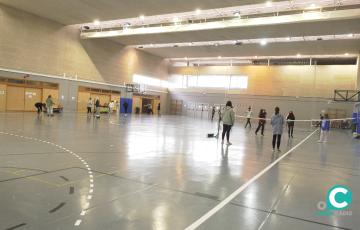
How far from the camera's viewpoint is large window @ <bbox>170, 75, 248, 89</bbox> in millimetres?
44281

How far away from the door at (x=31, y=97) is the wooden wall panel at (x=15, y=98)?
386 mm

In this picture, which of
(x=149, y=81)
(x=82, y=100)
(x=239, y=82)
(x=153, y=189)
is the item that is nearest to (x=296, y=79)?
(x=239, y=82)

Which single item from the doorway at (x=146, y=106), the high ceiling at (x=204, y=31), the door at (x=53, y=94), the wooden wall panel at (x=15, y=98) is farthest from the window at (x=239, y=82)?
the wooden wall panel at (x=15, y=98)

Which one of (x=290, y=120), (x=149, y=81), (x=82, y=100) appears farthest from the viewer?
(x=149, y=81)

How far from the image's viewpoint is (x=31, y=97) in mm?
29344

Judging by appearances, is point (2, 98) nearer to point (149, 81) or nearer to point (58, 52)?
point (58, 52)

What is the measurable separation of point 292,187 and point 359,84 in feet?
96.3

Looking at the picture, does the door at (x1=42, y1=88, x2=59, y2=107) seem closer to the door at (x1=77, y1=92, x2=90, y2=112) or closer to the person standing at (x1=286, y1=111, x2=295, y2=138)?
the door at (x1=77, y1=92, x2=90, y2=112)

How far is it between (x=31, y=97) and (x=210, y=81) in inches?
1042

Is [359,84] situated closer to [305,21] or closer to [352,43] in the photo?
[352,43]

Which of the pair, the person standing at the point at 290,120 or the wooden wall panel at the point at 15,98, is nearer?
the person standing at the point at 290,120

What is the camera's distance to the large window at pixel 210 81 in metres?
44.3

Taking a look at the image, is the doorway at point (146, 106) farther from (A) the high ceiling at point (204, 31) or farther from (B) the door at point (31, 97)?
(B) the door at point (31, 97)

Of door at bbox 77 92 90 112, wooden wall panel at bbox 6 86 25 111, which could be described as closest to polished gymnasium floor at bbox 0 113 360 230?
wooden wall panel at bbox 6 86 25 111
